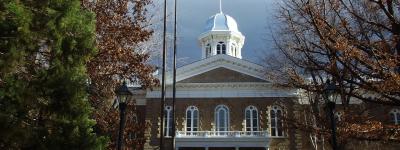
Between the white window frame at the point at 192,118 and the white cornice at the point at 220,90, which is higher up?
the white cornice at the point at 220,90

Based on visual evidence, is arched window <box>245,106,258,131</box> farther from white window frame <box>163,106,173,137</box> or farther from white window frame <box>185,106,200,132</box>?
white window frame <box>163,106,173,137</box>

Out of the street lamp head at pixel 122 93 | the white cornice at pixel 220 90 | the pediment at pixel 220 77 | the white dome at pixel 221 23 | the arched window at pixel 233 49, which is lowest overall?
the street lamp head at pixel 122 93

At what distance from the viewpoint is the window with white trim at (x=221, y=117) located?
129 ft

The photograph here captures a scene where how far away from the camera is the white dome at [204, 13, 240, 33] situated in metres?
50.0

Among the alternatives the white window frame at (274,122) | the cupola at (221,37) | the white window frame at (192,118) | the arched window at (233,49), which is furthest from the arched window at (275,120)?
the arched window at (233,49)

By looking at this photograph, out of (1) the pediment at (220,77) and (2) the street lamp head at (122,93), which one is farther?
(1) the pediment at (220,77)

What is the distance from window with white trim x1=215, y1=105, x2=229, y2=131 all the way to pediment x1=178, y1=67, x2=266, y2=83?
2.18 m

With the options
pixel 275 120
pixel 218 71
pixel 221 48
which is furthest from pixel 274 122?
pixel 221 48

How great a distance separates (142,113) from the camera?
41312 mm

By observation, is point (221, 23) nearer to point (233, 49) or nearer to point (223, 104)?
point (233, 49)

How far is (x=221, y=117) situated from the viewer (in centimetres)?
3966

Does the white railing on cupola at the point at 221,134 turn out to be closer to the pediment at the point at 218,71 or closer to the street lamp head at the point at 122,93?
the pediment at the point at 218,71

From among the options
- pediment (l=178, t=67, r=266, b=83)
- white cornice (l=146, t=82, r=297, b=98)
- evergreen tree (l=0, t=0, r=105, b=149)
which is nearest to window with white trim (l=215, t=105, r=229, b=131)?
white cornice (l=146, t=82, r=297, b=98)

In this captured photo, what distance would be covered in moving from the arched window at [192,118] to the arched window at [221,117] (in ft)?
5.16
